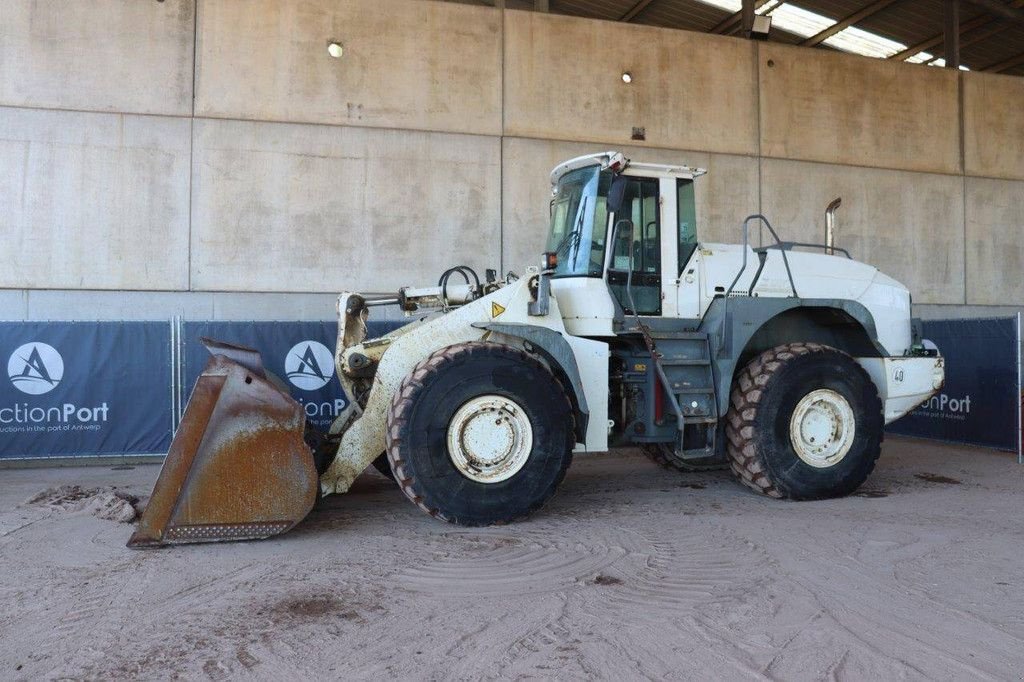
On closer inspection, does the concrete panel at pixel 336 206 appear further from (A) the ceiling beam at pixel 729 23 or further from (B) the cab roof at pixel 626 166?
(A) the ceiling beam at pixel 729 23

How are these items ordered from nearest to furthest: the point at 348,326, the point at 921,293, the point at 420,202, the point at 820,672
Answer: the point at 820,672, the point at 348,326, the point at 420,202, the point at 921,293

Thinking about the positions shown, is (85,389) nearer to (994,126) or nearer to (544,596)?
(544,596)

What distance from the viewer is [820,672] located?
3.20 meters

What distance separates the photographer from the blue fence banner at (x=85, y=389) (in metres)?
8.88

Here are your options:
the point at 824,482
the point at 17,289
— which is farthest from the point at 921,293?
the point at 17,289

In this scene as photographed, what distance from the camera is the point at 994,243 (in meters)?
13.5

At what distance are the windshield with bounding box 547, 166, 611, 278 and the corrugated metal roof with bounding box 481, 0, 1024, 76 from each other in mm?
11510

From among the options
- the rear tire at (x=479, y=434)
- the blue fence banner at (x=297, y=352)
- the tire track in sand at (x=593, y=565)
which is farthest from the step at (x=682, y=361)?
the blue fence banner at (x=297, y=352)

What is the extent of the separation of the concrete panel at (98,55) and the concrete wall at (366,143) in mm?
27

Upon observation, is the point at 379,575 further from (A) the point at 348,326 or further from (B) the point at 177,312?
(B) the point at 177,312

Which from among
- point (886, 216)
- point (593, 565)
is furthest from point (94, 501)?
point (886, 216)

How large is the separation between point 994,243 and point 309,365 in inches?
485

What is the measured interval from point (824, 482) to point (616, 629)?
11.7ft

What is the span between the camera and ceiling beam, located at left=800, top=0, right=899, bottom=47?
1547cm
